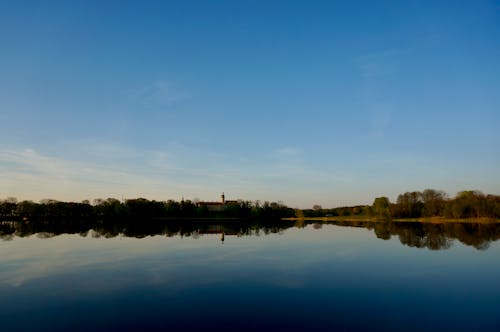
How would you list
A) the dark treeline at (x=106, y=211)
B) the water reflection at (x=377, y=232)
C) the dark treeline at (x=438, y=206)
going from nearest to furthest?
the water reflection at (x=377, y=232) < the dark treeline at (x=438, y=206) < the dark treeline at (x=106, y=211)

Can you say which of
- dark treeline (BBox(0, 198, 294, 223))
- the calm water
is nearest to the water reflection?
the calm water

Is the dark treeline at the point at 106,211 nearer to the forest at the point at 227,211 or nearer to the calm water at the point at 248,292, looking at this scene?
the forest at the point at 227,211

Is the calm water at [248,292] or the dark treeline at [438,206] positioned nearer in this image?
the calm water at [248,292]

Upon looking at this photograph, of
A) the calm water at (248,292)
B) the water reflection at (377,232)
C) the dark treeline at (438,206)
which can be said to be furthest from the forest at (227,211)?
the calm water at (248,292)

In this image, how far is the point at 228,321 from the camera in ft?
52.2

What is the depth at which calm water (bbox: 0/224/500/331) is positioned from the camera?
15836 millimetres

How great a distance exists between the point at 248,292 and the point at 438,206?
12481cm

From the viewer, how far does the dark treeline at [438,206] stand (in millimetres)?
112875

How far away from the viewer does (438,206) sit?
127 m

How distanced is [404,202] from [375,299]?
418 feet

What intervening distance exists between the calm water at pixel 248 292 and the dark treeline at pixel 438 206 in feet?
293

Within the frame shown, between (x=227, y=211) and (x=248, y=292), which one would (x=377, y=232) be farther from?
(x=227, y=211)

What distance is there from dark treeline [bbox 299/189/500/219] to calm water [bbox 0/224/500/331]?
8923 centimetres

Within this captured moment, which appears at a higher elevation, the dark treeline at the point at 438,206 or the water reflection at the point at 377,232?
the dark treeline at the point at 438,206
